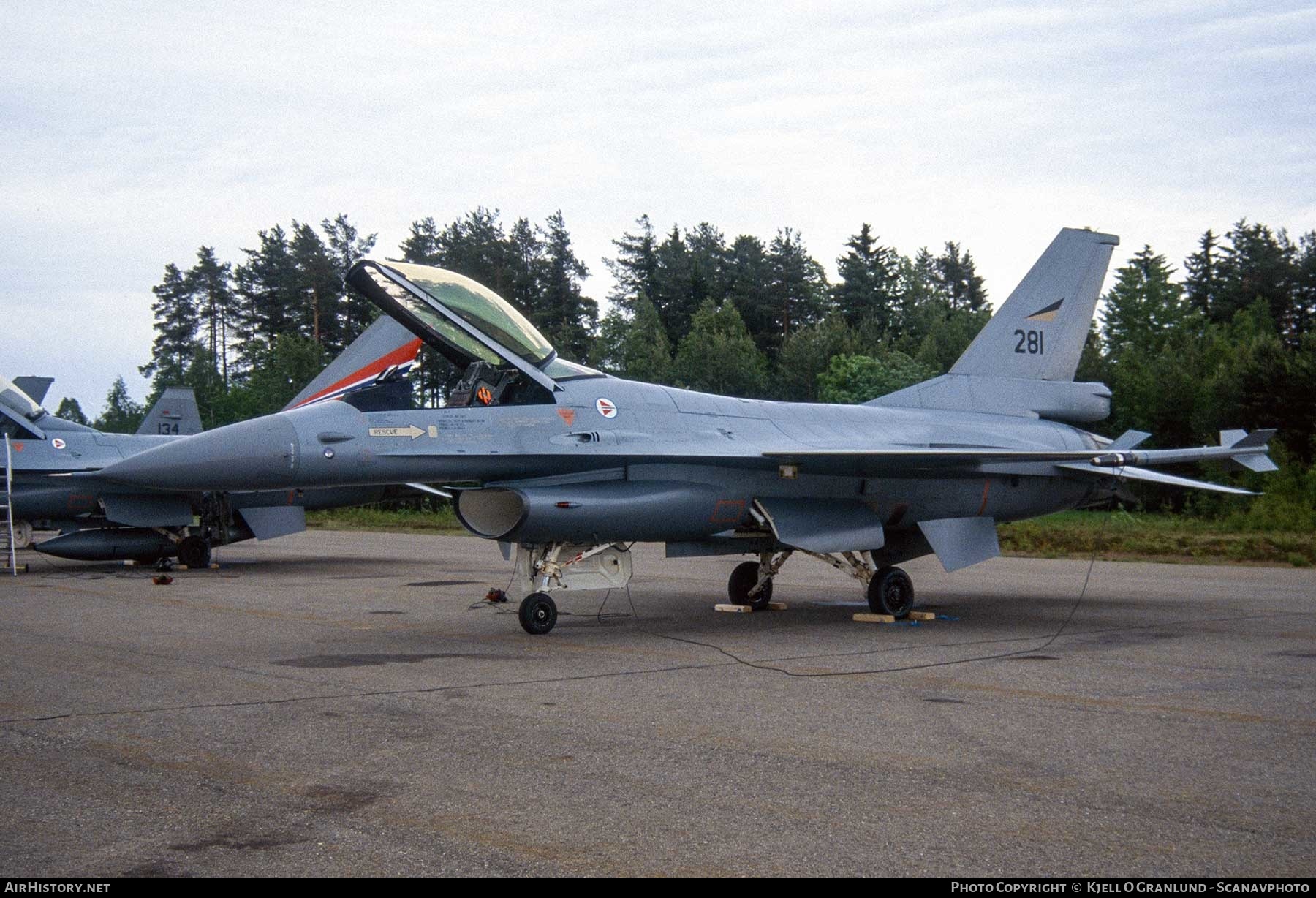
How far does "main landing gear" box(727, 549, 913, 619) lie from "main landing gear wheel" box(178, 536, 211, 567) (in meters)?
11.0

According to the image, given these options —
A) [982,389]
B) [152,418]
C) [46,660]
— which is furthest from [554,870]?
[152,418]

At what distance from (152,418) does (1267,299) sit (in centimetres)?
6132

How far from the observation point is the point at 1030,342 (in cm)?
1332

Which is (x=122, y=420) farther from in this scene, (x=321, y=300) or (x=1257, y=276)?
(x=1257, y=276)

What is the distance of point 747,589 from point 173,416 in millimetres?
16287

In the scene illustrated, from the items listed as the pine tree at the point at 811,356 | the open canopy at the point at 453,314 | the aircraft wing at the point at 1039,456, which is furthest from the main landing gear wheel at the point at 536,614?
the pine tree at the point at 811,356

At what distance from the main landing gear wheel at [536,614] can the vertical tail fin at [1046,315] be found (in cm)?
615

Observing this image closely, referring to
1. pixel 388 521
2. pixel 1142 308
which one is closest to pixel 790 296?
pixel 1142 308

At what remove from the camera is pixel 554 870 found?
3.73 metres

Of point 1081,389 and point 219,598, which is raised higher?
point 1081,389

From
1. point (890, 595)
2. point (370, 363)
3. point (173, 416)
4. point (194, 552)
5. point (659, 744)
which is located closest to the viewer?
point (659, 744)

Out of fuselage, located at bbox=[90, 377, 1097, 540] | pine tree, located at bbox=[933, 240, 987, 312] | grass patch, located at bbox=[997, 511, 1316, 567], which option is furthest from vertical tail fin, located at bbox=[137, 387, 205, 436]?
pine tree, located at bbox=[933, 240, 987, 312]

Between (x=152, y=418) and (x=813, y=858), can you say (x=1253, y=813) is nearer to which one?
(x=813, y=858)

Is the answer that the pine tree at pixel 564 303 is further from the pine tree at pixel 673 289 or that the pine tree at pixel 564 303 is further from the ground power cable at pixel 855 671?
the ground power cable at pixel 855 671
